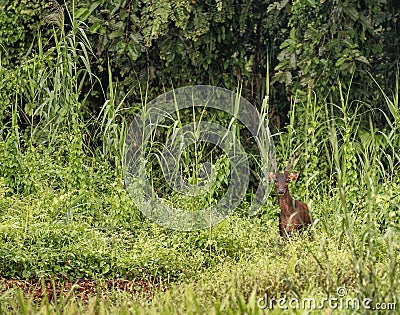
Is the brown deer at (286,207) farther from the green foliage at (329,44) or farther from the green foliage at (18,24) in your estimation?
the green foliage at (18,24)

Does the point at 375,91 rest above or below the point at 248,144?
above

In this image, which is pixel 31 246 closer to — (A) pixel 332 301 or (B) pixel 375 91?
(A) pixel 332 301

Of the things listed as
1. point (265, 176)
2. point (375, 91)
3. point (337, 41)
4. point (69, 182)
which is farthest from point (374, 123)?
point (69, 182)

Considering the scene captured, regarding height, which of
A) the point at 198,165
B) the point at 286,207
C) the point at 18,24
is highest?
the point at 18,24

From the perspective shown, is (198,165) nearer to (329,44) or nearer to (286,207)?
(286,207)

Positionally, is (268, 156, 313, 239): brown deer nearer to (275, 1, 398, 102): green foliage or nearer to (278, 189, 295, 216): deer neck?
(278, 189, 295, 216): deer neck

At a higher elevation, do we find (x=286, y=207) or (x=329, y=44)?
(x=329, y=44)

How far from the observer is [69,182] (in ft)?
19.8

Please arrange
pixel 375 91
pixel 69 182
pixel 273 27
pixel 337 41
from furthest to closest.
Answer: pixel 273 27 < pixel 375 91 < pixel 337 41 < pixel 69 182

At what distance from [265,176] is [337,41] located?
1.51 m

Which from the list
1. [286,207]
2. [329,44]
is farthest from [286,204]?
[329,44]

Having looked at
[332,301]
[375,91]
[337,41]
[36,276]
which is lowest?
[36,276]

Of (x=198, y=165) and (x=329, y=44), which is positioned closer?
(x=198, y=165)

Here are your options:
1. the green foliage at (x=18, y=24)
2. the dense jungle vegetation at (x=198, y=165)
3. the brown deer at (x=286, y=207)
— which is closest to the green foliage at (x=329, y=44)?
the dense jungle vegetation at (x=198, y=165)
